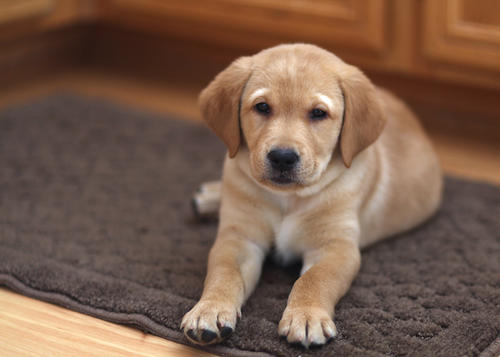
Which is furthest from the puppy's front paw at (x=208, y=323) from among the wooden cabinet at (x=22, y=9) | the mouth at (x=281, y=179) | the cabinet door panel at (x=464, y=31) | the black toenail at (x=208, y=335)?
the wooden cabinet at (x=22, y=9)

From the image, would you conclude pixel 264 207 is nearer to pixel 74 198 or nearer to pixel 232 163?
pixel 232 163

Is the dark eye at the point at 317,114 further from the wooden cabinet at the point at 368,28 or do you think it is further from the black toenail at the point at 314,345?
the wooden cabinet at the point at 368,28

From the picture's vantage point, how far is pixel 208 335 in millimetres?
1995

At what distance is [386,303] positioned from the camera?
89.6 inches

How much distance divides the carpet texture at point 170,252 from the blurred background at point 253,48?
56 centimetres

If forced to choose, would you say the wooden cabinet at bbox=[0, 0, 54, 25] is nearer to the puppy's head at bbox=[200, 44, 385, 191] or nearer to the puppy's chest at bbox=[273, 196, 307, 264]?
the puppy's head at bbox=[200, 44, 385, 191]

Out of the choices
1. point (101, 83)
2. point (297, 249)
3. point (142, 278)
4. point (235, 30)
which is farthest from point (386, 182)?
point (101, 83)

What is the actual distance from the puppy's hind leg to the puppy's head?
490mm

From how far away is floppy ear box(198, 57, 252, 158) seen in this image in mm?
2348

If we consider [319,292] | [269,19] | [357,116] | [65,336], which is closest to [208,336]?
[319,292]

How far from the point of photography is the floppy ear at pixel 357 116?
230 centimetres

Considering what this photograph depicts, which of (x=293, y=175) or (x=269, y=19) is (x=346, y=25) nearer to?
(x=269, y=19)

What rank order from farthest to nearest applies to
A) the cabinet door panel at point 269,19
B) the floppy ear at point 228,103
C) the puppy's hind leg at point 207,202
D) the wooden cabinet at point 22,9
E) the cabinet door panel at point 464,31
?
1. the wooden cabinet at point 22,9
2. the cabinet door panel at point 269,19
3. the cabinet door panel at point 464,31
4. the puppy's hind leg at point 207,202
5. the floppy ear at point 228,103

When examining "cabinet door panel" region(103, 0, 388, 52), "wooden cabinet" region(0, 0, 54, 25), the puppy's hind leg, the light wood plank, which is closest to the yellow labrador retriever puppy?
the light wood plank
